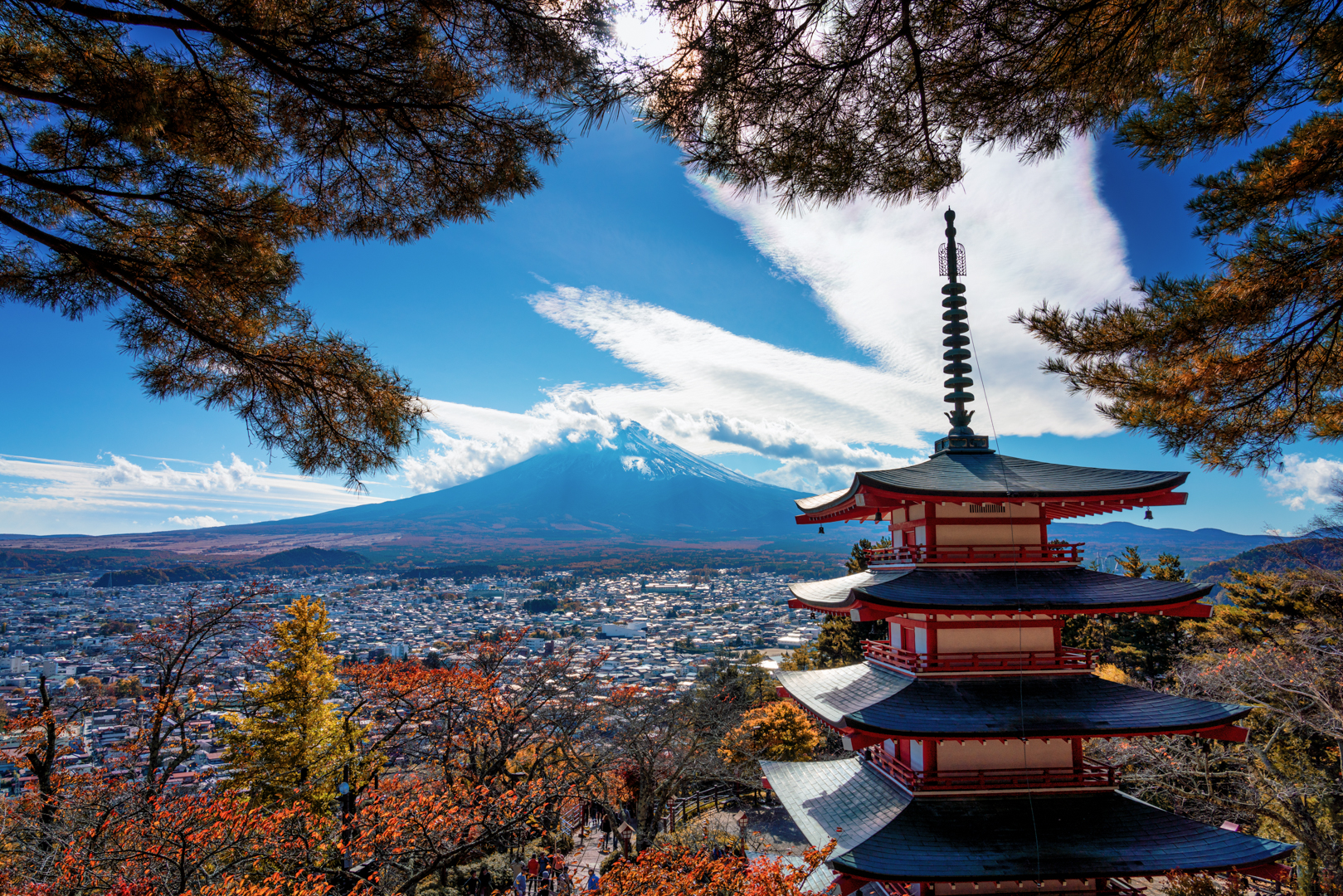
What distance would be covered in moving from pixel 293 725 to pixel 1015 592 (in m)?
15.4

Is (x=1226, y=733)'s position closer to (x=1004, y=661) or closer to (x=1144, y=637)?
(x=1004, y=661)

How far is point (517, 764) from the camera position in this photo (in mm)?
16141

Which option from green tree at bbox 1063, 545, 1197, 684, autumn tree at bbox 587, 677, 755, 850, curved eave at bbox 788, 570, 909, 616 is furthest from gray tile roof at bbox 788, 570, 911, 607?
green tree at bbox 1063, 545, 1197, 684

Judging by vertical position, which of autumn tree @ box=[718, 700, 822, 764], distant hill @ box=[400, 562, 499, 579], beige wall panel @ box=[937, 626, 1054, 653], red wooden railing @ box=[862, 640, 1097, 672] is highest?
beige wall panel @ box=[937, 626, 1054, 653]

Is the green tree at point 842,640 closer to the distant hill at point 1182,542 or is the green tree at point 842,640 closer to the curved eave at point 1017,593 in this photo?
the curved eave at point 1017,593

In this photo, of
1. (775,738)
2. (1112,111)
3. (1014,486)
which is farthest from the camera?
(775,738)

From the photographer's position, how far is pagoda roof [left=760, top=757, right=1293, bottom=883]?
18.9 ft

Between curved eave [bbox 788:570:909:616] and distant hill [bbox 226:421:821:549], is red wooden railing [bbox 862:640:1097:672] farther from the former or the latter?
distant hill [bbox 226:421:821:549]

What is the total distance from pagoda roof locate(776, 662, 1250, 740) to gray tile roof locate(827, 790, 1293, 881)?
39.3 inches

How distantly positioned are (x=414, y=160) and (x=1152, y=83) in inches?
202

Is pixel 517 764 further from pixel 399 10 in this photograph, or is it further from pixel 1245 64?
pixel 1245 64

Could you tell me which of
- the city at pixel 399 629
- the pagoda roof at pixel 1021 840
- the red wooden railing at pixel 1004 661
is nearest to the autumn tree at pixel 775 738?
the city at pixel 399 629

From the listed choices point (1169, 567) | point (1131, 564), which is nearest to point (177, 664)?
point (1169, 567)

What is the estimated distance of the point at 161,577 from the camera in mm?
65438
